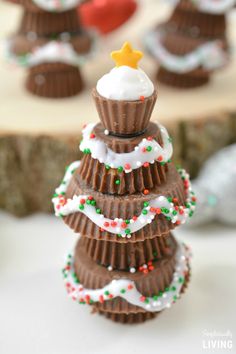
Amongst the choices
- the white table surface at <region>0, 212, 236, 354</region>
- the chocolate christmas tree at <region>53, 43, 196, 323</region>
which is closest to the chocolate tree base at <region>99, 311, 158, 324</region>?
the white table surface at <region>0, 212, 236, 354</region>

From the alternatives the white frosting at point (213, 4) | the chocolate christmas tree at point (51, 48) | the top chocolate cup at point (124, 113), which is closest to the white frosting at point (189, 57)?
the white frosting at point (213, 4)

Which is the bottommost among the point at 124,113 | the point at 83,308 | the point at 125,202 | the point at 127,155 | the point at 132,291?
the point at 83,308

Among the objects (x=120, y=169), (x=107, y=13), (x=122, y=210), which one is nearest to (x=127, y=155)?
(x=120, y=169)

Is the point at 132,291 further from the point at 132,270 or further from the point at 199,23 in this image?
the point at 199,23

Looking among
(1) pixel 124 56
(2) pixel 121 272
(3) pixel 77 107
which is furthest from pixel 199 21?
(2) pixel 121 272

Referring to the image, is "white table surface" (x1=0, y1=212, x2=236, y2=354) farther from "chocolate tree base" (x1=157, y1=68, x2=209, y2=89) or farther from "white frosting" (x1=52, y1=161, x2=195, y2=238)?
"chocolate tree base" (x1=157, y1=68, x2=209, y2=89)

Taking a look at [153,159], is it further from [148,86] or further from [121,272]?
[121,272]
